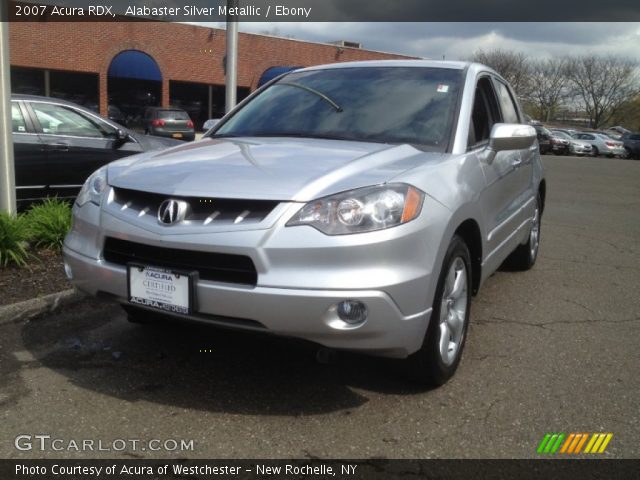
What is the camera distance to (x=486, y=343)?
3.93 metres

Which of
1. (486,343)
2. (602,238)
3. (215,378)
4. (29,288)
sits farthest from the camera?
(602,238)

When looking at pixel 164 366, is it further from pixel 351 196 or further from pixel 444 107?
pixel 444 107

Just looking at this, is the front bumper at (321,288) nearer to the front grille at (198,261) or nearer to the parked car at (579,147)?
the front grille at (198,261)

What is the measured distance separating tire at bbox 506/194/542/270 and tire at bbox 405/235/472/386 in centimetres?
244

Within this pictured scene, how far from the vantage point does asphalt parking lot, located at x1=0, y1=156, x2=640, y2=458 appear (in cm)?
272

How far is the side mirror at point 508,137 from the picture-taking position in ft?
11.8

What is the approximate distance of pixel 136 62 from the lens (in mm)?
28859

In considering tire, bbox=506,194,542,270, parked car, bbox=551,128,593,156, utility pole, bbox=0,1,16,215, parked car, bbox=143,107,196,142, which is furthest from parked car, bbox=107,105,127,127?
tire, bbox=506,194,542,270

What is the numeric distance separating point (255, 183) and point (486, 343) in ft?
6.54

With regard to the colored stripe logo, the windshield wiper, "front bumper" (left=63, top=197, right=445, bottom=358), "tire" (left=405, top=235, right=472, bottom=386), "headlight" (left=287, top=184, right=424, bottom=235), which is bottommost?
the colored stripe logo

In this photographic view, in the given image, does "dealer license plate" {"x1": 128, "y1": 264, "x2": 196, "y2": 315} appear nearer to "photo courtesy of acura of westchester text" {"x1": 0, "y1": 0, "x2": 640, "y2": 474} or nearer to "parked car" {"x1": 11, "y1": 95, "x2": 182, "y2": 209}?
"photo courtesy of acura of westchester text" {"x1": 0, "y1": 0, "x2": 640, "y2": 474}

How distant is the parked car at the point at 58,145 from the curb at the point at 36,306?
2.85 m

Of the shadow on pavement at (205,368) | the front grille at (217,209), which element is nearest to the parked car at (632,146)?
the shadow on pavement at (205,368)
